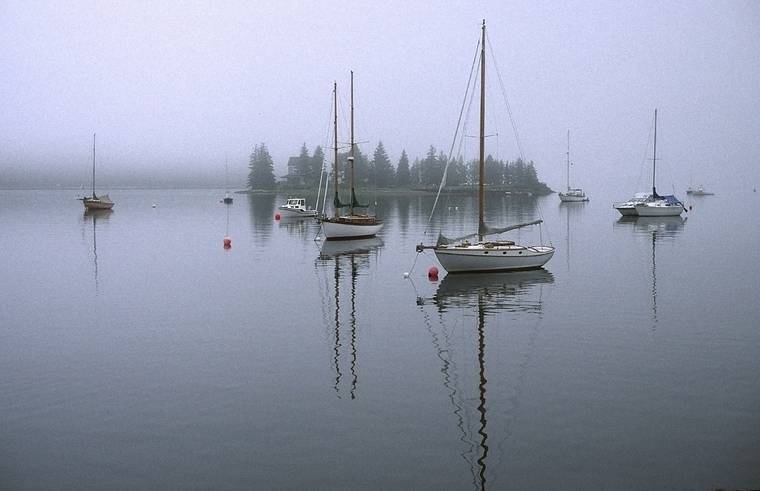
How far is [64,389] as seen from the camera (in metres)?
16.8

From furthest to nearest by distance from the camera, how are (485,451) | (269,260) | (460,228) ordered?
(460,228)
(269,260)
(485,451)

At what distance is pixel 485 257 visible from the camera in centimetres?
3538

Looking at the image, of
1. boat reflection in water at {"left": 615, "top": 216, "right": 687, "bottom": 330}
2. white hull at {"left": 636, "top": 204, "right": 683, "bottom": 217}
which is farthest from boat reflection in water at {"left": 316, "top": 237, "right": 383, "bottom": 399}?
white hull at {"left": 636, "top": 204, "right": 683, "bottom": 217}

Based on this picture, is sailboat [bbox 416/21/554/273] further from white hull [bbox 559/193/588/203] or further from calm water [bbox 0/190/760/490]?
white hull [bbox 559/193/588/203]

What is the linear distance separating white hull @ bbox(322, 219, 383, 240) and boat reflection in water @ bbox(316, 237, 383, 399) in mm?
592

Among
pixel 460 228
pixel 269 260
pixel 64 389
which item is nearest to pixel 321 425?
pixel 64 389

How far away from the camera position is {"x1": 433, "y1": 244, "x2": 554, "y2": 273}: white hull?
3512cm

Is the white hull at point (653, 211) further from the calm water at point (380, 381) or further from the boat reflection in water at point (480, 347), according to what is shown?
the boat reflection in water at point (480, 347)

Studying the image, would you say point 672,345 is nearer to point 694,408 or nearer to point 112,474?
point 694,408

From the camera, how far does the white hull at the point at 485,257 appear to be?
35125 mm

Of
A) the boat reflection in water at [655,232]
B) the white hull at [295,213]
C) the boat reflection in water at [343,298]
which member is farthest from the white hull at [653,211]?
the boat reflection in water at [343,298]

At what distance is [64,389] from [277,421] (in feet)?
20.5

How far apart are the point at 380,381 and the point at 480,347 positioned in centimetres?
470

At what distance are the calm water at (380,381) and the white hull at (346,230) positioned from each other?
19.4 m
